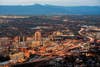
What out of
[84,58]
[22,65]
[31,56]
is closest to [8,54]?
[31,56]

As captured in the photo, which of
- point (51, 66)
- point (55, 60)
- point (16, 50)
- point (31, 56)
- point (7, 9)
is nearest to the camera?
point (51, 66)

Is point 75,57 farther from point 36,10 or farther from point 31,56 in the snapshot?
point 36,10

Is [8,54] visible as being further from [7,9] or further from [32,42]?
[7,9]

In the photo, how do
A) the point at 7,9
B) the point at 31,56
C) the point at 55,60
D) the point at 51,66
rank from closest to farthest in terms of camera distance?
the point at 51,66 < the point at 55,60 < the point at 31,56 < the point at 7,9

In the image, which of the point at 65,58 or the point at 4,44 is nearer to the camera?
the point at 65,58

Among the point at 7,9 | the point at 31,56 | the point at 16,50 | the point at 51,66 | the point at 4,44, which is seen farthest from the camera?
the point at 7,9

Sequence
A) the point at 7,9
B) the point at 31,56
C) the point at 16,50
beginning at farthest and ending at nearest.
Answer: the point at 7,9 → the point at 16,50 → the point at 31,56

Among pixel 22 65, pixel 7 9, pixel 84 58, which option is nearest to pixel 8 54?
pixel 22 65

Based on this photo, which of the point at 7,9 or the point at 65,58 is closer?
the point at 65,58
